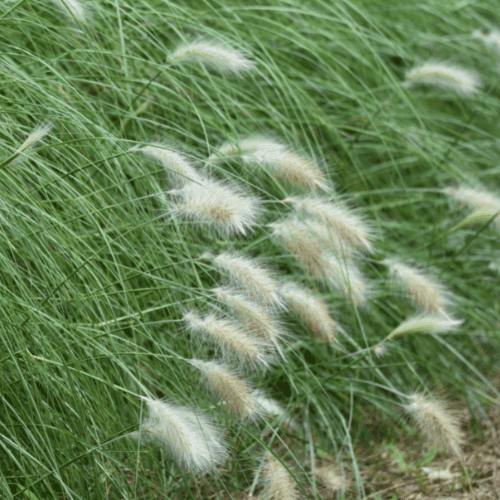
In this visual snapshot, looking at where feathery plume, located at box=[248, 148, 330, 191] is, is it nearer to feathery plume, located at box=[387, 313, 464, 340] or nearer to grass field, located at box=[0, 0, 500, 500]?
grass field, located at box=[0, 0, 500, 500]

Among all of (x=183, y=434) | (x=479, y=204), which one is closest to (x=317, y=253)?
(x=183, y=434)

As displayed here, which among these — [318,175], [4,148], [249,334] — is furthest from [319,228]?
[4,148]

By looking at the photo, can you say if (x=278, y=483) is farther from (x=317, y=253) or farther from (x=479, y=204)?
(x=479, y=204)

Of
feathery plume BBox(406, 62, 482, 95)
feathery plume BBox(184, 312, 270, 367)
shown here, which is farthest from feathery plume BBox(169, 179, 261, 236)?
feathery plume BBox(406, 62, 482, 95)

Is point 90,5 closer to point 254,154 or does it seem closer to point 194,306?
point 254,154

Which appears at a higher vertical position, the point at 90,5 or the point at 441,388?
the point at 90,5

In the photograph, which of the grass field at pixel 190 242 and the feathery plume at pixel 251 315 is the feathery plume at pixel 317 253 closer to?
the grass field at pixel 190 242
